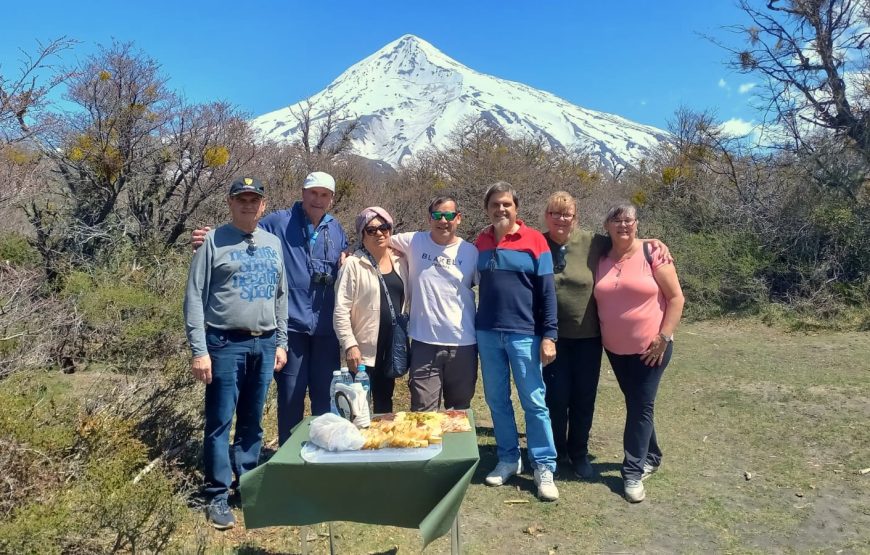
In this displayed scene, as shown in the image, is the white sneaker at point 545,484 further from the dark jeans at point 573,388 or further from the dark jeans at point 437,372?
the dark jeans at point 437,372

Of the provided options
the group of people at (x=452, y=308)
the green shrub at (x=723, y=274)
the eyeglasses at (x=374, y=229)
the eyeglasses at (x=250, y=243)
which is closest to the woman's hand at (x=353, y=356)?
the group of people at (x=452, y=308)

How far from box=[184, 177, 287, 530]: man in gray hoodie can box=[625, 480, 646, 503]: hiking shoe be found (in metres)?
2.23

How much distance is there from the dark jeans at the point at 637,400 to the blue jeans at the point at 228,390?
6.60ft

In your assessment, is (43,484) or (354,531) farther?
(354,531)

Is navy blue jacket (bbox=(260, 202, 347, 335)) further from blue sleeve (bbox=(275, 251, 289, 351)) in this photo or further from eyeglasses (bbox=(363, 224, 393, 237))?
eyeglasses (bbox=(363, 224, 393, 237))

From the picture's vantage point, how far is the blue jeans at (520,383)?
346 cm

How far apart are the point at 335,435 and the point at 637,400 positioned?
6.37 ft

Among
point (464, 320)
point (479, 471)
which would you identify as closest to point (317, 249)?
point (464, 320)

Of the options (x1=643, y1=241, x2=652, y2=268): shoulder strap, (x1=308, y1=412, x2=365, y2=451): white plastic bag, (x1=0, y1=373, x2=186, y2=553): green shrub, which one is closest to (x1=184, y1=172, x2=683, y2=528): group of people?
(x1=643, y1=241, x2=652, y2=268): shoulder strap

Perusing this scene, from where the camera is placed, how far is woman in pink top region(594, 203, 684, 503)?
3.44 metres

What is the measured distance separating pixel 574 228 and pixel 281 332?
186cm

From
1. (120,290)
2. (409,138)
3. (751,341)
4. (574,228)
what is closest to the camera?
(574,228)

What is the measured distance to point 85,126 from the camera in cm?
806

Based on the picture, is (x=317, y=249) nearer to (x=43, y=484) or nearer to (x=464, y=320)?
(x=464, y=320)
